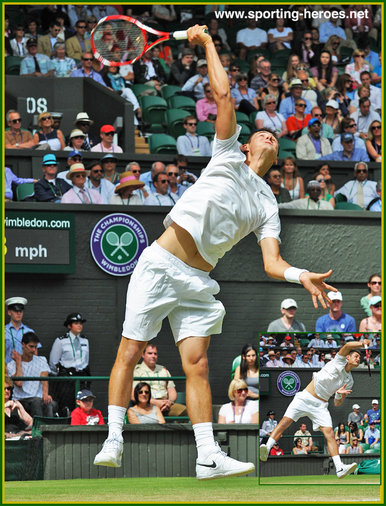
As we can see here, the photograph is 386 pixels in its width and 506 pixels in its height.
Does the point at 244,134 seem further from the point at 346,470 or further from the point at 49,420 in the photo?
the point at 346,470

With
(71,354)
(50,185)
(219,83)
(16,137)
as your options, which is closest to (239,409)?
(71,354)

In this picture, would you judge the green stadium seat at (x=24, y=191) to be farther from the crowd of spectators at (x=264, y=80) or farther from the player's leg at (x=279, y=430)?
the player's leg at (x=279, y=430)

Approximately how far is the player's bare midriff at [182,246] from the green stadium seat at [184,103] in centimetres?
949

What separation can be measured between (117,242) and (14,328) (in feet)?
6.36

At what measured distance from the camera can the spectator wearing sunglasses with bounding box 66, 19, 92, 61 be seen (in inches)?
618

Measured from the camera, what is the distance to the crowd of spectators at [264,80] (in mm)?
13492

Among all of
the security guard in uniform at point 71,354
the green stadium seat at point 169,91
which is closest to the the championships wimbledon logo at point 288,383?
the security guard in uniform at point 71,354

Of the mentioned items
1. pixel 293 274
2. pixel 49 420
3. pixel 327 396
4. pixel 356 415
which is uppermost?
pixel 293 274

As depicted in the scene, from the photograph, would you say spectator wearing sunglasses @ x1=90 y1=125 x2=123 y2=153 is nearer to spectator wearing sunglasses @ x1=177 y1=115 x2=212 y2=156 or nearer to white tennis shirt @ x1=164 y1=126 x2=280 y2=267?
spectator wearing sunglasses @ x1=177 y1=115 x2=212 y2=156

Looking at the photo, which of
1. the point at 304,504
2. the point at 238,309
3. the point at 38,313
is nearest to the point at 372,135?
the point at 238,309

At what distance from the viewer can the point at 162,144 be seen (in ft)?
47.4

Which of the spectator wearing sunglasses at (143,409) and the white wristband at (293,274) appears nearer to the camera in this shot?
the white wristband at (293,274)

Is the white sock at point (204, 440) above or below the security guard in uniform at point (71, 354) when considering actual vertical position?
below

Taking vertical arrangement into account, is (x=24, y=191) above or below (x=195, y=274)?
above
